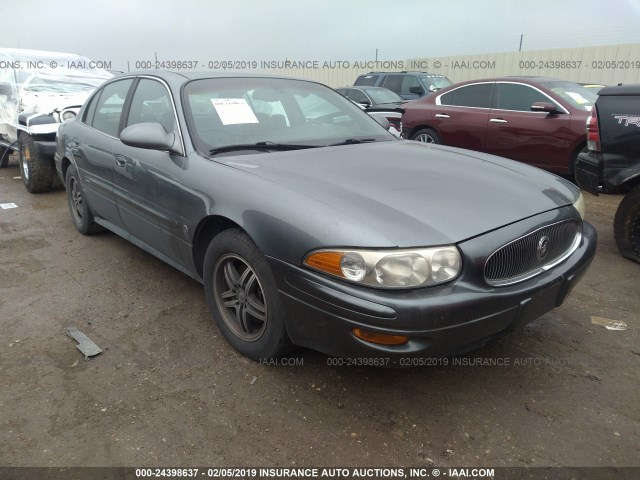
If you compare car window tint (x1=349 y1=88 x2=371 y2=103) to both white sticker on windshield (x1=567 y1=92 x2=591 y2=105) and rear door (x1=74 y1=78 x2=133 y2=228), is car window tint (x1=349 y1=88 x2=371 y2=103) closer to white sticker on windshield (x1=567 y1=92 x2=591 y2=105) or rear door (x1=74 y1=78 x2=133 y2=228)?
white sticker on windshield (x1=567 y1=92 x2=591 y2=105)

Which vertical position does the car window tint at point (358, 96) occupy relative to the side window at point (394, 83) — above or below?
below

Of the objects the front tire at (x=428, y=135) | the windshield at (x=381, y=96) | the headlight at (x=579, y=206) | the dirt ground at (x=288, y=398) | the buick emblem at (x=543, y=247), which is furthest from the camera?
the windshield at (x=381, y=96)

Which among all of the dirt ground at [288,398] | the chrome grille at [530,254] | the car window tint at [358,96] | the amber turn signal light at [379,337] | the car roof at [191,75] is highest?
the car roof at [191,75]

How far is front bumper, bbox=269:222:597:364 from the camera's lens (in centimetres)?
196

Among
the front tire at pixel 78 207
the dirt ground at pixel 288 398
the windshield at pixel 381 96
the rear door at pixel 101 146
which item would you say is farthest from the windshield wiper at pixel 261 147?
the windshield at pixel 381 96

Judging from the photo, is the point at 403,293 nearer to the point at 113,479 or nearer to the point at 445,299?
the point at 445,299

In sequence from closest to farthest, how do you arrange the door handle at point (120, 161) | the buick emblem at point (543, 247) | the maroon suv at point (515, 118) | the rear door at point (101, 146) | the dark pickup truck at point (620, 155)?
1. the buick emblem at point (543, 247)
2. the door handle at point (120, 161)
3. the rear door at point (101, 146)
4. the dark pickup truck at point (620, 155)
5. the maroon suv at point (515, 118)

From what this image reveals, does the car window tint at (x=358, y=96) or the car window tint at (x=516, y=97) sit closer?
the car window tint at (x=516, y=97)

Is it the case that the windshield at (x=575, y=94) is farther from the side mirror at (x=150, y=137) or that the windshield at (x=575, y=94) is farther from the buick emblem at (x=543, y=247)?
the side mirror at (x=150, y=137)

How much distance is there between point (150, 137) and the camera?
2881 millimetres

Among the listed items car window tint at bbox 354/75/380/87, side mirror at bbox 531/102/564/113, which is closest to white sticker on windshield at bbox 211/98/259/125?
side mirror at bbox 531/102/564/113

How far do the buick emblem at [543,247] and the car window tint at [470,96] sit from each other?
17.6 ft

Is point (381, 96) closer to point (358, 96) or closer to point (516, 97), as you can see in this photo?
point (358, 96)

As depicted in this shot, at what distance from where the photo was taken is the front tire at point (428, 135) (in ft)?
25.6
